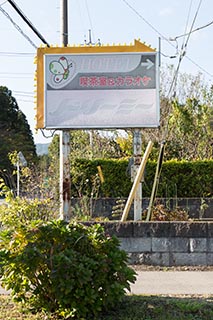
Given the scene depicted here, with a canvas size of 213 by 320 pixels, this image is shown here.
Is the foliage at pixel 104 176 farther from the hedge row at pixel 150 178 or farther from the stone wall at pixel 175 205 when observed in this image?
the stone wall at pixel 175 205

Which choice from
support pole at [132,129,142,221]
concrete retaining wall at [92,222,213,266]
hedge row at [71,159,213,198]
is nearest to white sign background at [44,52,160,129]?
support pole at [132,129,142,221]

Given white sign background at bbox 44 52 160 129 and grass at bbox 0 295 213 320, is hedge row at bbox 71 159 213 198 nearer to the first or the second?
white sign background at bbox 44 52 160 129

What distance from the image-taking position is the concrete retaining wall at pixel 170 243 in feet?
29.0

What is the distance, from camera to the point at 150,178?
Answer: 14727 mm

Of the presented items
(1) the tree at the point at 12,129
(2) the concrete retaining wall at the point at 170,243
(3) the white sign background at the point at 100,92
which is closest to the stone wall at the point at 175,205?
(3) the white sign background at the point at 100,92

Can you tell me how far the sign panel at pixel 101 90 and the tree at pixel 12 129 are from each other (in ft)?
121

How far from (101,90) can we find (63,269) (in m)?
5.56

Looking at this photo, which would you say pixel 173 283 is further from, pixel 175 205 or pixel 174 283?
pixel 175 205

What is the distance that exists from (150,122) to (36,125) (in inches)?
85.4

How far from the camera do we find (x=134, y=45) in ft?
33.9

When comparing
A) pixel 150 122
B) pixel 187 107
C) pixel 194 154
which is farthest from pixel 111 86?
pixel 187 107

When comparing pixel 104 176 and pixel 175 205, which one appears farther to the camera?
pixel 104 176

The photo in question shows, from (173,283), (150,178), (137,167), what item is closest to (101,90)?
(137,167)

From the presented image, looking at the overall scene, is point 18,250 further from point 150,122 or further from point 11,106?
point 11,106
